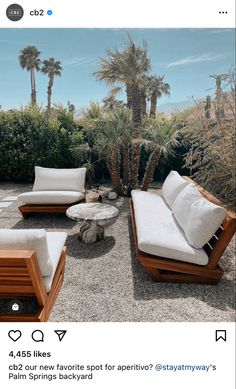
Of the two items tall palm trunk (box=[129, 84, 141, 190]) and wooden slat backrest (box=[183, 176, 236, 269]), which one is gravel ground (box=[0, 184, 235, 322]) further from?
tall palm trunk (box=[129, 84, 141, 190])

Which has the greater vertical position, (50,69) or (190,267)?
(50,69)

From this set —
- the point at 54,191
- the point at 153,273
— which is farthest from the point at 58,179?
the point at 153,273

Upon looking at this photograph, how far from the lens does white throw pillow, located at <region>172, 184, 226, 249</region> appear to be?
2.52m

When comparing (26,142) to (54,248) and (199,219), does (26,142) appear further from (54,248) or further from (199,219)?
(199,219)

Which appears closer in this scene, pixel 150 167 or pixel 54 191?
pixel 54 191

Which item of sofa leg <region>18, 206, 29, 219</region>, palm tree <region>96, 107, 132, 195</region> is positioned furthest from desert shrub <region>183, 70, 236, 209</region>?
sofa leg <region>18, 206, 29, 219</region>

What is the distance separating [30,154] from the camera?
5.32 meters

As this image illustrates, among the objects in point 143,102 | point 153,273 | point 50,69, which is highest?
point 143,102

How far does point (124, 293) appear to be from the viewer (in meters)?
2.60

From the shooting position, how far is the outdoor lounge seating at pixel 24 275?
169 cm

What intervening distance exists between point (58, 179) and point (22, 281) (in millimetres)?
3656
